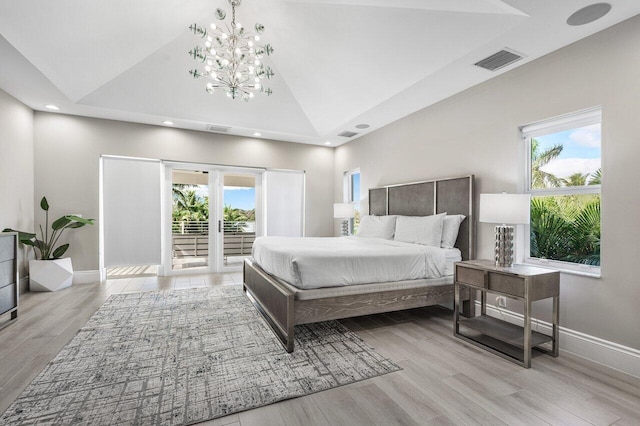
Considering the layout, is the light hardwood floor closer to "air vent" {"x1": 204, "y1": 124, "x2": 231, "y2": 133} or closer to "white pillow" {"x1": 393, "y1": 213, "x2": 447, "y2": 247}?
"white pillow" {"x1": 393, "y1": 213, "x2": 447, "y2": 247}

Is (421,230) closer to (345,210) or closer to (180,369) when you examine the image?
(345,210)

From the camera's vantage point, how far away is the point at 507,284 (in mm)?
2428

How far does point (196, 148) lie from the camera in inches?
217

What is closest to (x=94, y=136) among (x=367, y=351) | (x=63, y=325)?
(x=63, y=325)

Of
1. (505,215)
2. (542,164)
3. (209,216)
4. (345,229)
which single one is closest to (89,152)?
(209,216)

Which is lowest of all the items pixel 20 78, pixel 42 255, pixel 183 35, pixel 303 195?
pixel 42 255

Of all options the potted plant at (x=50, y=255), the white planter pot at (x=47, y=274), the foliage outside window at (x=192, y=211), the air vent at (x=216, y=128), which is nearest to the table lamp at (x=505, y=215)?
the air vent at (x=216, y=128)

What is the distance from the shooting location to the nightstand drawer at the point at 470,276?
2631 millimetres

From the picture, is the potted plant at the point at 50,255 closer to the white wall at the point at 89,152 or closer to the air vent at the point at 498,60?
the white wall at the point at 89,152

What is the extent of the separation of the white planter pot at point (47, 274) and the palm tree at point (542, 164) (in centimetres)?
618

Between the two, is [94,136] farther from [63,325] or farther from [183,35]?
[63,325]

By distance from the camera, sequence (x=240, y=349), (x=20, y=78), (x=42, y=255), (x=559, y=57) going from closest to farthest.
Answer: (x=240, y=349), (x=559, y=57), (x=20, y=78), (x=42, y=255)

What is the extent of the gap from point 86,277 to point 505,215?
19.3 ft

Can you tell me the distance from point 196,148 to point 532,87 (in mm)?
5085
